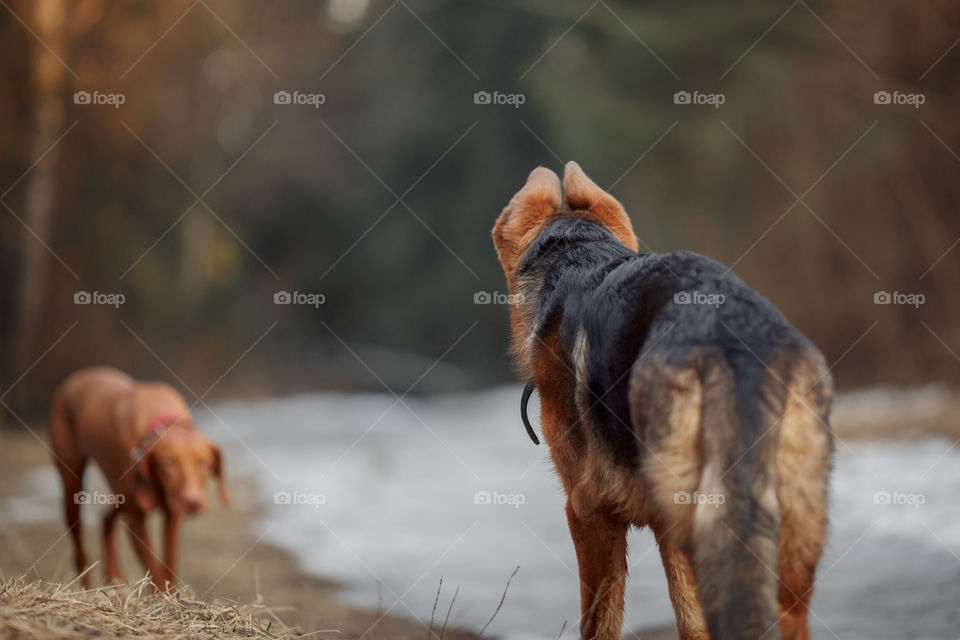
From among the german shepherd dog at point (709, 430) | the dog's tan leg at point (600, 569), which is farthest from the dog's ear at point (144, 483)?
the german shepherd dog at point (709, 430)

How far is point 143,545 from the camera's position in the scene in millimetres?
6379

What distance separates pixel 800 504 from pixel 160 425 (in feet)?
17.2

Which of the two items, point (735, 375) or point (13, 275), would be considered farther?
point (13, 275)

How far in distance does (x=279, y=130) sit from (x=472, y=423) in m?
10.3

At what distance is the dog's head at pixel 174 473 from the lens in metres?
6.30

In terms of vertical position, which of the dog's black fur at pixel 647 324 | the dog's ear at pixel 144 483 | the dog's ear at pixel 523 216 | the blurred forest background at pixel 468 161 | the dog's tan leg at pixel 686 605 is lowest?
the dog's tan leg at pixel 686 605

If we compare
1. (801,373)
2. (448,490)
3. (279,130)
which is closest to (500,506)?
(448,490)

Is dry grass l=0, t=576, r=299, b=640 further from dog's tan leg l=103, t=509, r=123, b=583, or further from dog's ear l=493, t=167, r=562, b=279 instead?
dog's tan leg l=103, t=509, r=123, b=583

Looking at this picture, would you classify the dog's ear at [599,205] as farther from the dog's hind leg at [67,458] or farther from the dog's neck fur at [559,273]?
the dog's hind leg at [67,458]

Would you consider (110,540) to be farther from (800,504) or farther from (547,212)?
(800,504)

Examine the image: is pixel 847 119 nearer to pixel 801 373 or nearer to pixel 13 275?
pixel 801 373

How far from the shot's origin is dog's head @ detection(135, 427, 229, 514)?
630 cm

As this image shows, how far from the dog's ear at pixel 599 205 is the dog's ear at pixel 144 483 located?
3.85 m

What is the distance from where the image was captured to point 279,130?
2144 centimetres
